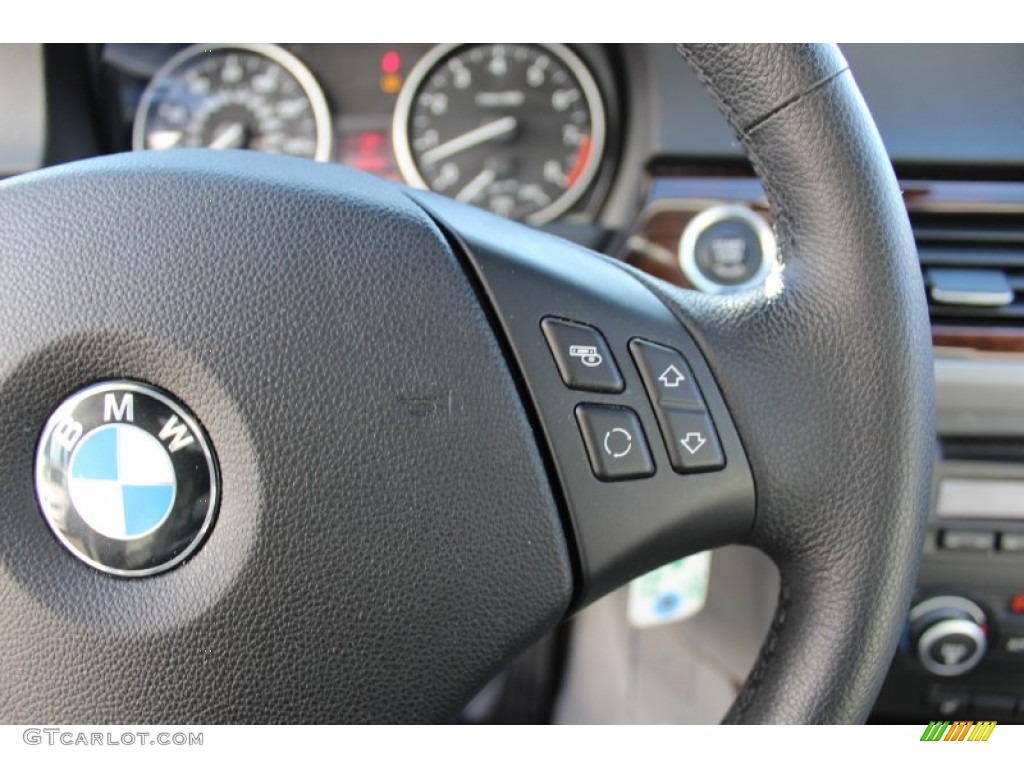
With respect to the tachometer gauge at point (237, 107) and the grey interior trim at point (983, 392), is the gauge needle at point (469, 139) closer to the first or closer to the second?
the tachometer gauge at point (237, 107)

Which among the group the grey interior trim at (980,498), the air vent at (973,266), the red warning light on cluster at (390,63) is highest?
the red warning light on cluster at (390,63)

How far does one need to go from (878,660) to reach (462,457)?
338 millimetres

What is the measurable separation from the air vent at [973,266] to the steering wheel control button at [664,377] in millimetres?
578

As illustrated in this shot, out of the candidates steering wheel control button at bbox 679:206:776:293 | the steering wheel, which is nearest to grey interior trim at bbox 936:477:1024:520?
steering wheel control button at bbox 679:206:776:293

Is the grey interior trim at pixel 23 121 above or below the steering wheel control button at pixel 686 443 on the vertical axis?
above

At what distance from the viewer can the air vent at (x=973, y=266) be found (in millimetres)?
1115

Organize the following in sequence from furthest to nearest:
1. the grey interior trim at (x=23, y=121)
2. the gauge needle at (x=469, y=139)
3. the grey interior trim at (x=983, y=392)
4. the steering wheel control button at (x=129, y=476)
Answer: the gauge needle at (x=469, y=139)
the grey interior trim at (x=23, y=121)
the grey interior trim at (x=983, y=392)
the steering wheel control button at (x=129, y=476)

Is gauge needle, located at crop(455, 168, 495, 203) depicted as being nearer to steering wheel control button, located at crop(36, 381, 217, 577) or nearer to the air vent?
the air vent

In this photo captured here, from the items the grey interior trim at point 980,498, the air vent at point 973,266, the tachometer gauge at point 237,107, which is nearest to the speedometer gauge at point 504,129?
the tachometer gauge at point 237,107

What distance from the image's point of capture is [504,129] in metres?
1.33

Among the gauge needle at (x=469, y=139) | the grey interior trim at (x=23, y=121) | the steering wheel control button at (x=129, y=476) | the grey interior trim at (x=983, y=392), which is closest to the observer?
the steering wheel control button at (x=129, y=476)

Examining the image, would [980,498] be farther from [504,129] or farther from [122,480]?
[122,480]

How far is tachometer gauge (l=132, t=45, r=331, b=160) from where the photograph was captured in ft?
4.43
